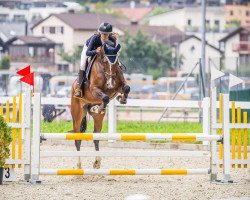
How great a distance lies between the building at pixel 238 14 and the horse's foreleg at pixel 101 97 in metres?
128

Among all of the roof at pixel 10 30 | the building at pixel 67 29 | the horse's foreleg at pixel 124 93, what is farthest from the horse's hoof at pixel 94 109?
the roof at pixel 10 30

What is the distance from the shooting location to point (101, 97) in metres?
18.3

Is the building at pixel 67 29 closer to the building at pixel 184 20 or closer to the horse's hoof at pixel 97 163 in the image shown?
the building at pixel 184 20

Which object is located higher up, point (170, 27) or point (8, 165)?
point (170, 27)

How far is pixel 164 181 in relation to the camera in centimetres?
1725

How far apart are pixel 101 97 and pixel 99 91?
0.19 meters

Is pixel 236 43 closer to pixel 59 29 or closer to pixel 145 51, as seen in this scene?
pixel 59 29

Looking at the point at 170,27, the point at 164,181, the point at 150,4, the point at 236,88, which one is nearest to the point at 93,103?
the point at 164,181

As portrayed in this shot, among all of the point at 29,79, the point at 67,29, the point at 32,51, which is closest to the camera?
the point at 29,79

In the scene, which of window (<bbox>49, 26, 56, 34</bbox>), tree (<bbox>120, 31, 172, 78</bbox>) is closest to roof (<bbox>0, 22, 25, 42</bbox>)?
window (<bbox>49, 26, 56, 34</bbox>)

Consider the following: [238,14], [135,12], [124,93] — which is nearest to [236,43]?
[135,12]

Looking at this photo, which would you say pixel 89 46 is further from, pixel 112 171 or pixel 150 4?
pixel 150 4

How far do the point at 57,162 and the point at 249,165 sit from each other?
4031 millimetres

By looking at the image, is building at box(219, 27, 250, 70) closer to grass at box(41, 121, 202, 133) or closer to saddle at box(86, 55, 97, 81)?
grass at box(41, 121, 202, 133)
